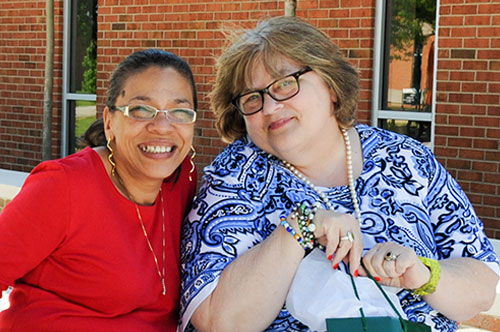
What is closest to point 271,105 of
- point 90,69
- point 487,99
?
point 487,99

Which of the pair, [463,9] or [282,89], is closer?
[282,89]

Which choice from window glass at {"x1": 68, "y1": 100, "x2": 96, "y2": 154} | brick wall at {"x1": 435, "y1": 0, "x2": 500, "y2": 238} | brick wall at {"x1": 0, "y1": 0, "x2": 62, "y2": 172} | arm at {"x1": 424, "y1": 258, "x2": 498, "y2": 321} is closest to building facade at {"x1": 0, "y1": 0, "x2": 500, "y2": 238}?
brick wall at {"x1": 435, "y1": 0, "x2": 500, "y2": 238}

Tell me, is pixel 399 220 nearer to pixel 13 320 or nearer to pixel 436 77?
pixel 13 320

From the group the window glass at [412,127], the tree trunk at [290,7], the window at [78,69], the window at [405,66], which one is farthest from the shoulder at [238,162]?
the window at [78,69]

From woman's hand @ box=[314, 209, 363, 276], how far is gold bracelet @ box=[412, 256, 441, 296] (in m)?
0.24

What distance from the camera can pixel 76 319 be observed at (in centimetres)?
229

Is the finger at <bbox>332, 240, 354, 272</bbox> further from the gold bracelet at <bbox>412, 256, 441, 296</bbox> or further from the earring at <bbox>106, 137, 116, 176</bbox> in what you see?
the earring at <bbox>106, 137, 116, 176</bbox>

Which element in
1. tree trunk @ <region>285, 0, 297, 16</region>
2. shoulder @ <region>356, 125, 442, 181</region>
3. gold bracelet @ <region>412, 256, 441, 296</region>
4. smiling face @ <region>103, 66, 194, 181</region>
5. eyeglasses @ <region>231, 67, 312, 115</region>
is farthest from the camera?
tree trunk @ <region>285, 0, 297, 16</region>

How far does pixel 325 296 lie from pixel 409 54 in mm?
4642

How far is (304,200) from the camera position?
255cm

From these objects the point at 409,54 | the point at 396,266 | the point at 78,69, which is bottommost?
the point at 396,266

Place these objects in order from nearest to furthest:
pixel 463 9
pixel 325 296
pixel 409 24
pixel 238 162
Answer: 1. pixel 325 296
2. pixel 238 162
3. pixel 463 9
4. pixel 409 24

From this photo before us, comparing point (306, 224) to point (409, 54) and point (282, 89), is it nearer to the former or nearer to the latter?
point (282, 89)

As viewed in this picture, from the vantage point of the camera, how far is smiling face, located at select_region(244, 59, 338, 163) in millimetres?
2549
